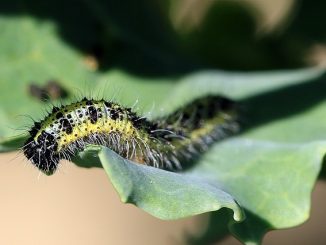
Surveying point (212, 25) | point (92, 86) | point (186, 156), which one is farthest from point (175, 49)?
point (186, 156)

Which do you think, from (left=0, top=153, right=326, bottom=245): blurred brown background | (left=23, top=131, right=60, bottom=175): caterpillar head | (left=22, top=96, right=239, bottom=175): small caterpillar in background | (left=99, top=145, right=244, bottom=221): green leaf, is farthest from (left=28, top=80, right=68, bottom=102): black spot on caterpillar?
(left=0, top=153, right=326, bottom=245): blurred brown background

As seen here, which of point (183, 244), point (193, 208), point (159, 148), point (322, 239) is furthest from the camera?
point (322, 239)

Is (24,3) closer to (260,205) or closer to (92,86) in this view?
(92,86)

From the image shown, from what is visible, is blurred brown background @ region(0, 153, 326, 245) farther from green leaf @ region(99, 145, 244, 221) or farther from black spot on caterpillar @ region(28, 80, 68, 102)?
green leaf @ region(99, 145, 244, 221)

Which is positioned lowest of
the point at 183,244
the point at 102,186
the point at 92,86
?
the point at 102,186

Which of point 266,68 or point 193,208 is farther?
point 266,68

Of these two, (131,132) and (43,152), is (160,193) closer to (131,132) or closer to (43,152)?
(43,152)
